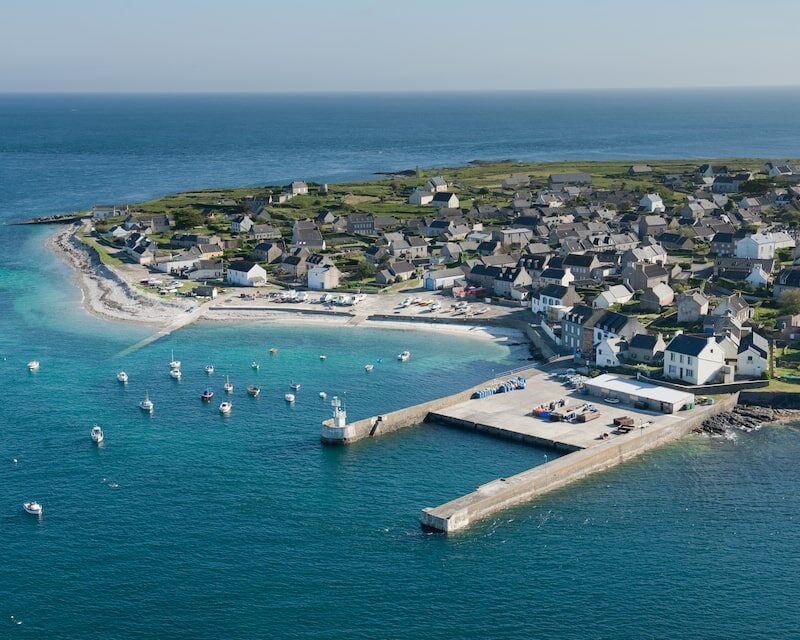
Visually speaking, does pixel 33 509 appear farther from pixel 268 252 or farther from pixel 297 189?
pixel 297 189

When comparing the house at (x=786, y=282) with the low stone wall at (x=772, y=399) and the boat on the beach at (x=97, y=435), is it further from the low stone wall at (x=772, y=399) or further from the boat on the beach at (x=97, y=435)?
the boat on the beach at (x=97, y=435)

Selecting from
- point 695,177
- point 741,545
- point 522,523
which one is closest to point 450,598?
point 522,523

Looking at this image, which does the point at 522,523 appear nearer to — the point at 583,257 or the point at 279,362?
the point at 279,362

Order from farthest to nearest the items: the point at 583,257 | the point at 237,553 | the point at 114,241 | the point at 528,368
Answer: the point at 114,241, the point at 583,257, the point at 528,368, the point at 237,553

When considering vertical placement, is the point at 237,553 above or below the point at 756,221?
below

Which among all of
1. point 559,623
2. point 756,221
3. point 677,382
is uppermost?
point 756,221

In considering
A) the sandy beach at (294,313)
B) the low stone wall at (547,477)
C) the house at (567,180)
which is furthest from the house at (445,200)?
the low stone wall at (547,477)

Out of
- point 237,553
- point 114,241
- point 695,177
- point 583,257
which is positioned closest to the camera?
point 237,553
